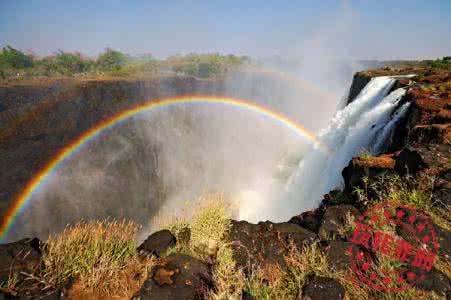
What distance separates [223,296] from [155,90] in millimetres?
51238

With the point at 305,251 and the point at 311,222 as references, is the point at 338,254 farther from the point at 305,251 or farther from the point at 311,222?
the point at 311,222

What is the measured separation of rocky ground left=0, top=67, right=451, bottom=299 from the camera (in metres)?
3.42

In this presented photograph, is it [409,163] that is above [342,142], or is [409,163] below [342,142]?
above

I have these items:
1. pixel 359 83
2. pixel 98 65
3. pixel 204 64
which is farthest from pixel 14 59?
pixel 359 83

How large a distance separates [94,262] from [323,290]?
3.36m

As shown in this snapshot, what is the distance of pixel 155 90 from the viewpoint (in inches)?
2024

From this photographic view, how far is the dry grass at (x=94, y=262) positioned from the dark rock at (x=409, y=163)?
4936 mm

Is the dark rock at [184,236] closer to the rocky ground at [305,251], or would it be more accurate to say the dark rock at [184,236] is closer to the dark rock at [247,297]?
the rocky ground at [305,251]

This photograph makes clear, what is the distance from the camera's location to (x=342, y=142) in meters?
12.8

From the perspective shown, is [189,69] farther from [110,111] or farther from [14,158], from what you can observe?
[14,158]

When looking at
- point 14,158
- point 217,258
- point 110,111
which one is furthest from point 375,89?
point 110,111

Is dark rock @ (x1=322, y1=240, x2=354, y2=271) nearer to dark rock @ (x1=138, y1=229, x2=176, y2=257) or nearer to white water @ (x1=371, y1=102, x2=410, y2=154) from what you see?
dark rock @ (x1=138, y1=229, x2=176, y2=257)

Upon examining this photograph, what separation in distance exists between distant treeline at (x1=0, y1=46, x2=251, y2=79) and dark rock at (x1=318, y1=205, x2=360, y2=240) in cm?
5506

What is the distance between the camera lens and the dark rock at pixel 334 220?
4.93 metres
